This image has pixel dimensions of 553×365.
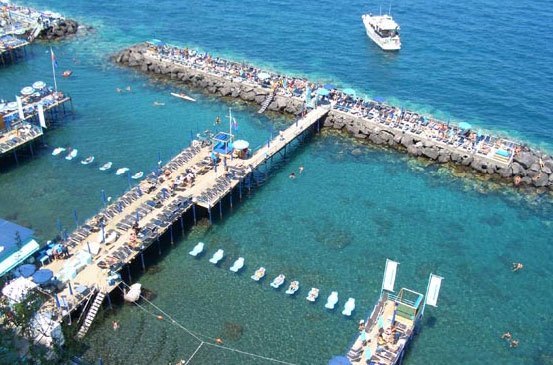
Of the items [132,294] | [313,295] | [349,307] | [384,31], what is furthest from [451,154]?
[132,294]

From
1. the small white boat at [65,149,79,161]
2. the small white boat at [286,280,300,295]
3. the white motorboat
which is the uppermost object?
the white motorboat

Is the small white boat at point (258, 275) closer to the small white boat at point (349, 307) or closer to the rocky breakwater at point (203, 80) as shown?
the small white boat at point (349, 307)

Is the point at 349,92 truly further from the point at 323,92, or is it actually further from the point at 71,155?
the point at 71,155

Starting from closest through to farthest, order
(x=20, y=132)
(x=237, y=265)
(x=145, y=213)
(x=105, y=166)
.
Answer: (x=237, y=265) → (x=145, y=213) → (x=105, y=166) → (x=20, y=132)

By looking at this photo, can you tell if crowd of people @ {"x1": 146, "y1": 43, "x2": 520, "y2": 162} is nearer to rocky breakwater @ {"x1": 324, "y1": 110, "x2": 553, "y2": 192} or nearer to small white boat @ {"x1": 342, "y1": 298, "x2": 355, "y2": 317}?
rocky breakwater @ {"x1": 324, "y1": 110, "x2": 553, "y2": 192}

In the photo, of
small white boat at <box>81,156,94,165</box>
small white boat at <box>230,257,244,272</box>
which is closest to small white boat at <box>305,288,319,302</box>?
small white boat at <box>230,257,244,272</box>

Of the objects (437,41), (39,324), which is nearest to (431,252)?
(39,324)

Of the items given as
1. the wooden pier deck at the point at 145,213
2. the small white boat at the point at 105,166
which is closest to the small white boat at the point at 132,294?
the wooden pier deck at the point at 145,213
